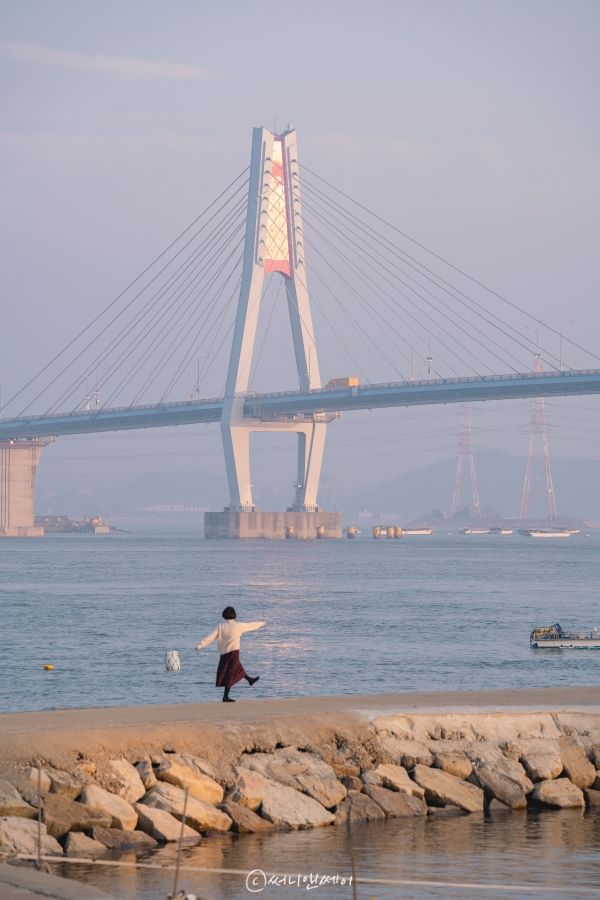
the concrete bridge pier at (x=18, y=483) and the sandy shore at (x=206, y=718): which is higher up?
the concrete bridge pier at (x=18, y=483)

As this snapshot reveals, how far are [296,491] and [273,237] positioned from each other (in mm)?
18913

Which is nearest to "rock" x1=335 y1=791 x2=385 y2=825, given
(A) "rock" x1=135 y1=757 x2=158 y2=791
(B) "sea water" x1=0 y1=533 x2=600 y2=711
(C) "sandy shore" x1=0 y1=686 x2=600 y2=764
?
(C) "sandy shore" x1=0 y1=686 x2=600 y2=764

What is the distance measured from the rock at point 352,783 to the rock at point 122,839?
58.7 inches

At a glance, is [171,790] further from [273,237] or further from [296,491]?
[296,491]

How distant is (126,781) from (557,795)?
297 centimetres

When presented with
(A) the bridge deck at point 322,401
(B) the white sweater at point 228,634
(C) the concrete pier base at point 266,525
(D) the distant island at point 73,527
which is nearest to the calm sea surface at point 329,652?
(B) the white sweater at point 228,634

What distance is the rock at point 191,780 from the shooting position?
928 centimetres

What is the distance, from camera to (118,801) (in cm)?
891

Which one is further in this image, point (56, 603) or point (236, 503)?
point (236, 503)

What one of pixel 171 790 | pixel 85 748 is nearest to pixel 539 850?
pixel 171 790

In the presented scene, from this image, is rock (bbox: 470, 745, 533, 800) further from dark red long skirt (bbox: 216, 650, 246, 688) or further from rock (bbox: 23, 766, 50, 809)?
rock (bbox: 23, 766, 50, 809)

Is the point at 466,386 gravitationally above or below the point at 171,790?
above

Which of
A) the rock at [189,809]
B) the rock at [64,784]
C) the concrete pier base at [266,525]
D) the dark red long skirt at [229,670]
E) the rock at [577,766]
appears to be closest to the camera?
the rock at [64,784]

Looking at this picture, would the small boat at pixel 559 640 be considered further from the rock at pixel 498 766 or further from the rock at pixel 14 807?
the rock at pixel 14 807
